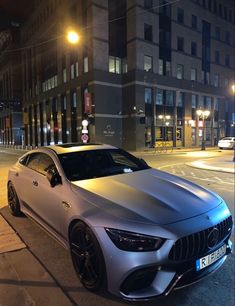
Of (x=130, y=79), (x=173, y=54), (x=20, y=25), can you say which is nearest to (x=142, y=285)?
(x=130, y=79)

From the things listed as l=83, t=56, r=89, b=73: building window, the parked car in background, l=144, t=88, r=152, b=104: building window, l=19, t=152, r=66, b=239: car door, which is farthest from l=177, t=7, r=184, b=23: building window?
l=19, t=152, r=66, b=239: car door

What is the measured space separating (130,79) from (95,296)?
36.1 m

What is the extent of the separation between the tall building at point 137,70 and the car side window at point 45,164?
31.1 m

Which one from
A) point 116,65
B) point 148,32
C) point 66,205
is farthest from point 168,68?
point 66,205

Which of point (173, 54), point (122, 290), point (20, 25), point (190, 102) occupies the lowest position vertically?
point (122, 290)

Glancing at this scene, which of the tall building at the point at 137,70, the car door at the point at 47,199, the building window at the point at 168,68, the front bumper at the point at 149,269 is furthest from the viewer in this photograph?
the building window at the point at 168,68

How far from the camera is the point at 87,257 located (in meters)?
3.19

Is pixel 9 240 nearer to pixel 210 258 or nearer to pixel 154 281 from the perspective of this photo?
pixel 154 281

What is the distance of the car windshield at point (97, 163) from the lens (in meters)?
4.22

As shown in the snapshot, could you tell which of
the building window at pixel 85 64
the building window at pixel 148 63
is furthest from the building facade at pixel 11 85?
the building window at pixel 148 63

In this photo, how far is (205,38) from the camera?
46.8 m

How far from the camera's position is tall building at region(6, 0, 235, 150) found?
3712cm

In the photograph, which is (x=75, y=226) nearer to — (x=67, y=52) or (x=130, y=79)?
(x=130, y=79)

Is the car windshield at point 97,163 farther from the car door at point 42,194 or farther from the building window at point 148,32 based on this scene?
the building window at point 148,32
